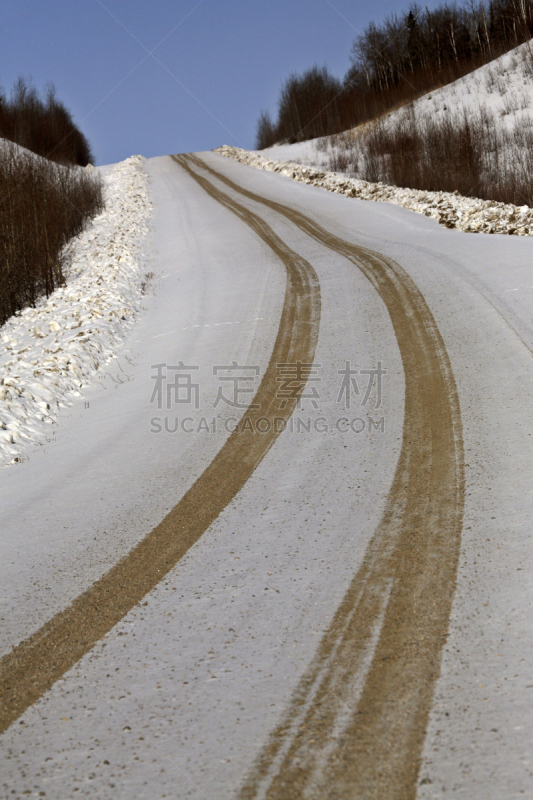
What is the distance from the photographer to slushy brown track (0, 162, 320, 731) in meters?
2.65

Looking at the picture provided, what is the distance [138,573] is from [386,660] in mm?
1585

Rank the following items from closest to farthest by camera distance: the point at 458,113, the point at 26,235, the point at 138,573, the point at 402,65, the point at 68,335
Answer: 1. the point at 138,573
2. the point at 68,335
3. the point at 26,235
4. the point at 458,113
5. the point at 402,65

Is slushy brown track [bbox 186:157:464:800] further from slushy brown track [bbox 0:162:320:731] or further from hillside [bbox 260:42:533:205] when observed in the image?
hillside [bbox 260:42:533:205]

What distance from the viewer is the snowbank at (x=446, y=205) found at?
10977 millimetres

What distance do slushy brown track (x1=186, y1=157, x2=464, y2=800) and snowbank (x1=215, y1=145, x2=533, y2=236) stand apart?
8.12m

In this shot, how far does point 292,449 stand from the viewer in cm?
470

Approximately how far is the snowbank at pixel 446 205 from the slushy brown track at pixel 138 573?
22.3ft

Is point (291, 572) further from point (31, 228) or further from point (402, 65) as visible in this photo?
point (402, 65)

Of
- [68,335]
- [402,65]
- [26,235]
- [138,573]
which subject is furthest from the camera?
[402,65]

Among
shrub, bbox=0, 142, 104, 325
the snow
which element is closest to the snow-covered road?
the snow

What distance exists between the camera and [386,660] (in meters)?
2.49

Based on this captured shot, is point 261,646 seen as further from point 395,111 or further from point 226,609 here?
point 395,111

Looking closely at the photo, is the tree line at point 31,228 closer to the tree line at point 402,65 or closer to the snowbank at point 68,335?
the snowbank at point 68,335

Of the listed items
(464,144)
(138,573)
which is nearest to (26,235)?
(138,573)
